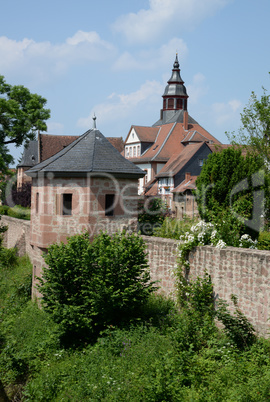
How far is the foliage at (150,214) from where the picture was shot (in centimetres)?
1828

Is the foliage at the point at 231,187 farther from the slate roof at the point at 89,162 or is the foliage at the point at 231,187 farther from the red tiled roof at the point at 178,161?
the red tiled roof at the point at 178,161

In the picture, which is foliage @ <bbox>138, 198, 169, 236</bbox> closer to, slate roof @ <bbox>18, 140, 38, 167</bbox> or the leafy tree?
the leafy tree

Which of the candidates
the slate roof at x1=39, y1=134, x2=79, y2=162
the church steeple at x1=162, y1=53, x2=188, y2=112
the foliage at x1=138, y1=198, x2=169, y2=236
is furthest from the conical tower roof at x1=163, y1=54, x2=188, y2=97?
the foliage at x1=138, y1=198, x2=169, y2=236

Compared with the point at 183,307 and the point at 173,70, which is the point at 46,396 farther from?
the point at 173,70

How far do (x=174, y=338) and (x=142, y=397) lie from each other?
1922 millimetres

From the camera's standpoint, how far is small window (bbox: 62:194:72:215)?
50.0 ft

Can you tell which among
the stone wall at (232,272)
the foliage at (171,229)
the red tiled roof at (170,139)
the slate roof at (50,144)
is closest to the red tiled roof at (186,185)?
the red tiled roof at (170,139)

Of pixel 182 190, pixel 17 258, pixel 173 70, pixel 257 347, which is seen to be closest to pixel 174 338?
pixel 257 347

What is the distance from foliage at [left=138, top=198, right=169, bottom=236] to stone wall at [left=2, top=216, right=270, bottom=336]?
153 inches

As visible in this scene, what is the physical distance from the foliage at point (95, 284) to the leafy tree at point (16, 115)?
20.6 meters

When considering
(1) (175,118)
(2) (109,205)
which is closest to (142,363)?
(2) (109,205)

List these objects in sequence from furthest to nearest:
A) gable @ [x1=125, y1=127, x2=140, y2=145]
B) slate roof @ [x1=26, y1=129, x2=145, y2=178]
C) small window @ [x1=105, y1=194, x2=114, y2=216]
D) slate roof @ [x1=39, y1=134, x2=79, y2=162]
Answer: gable @ [x1=125, y1=127, x2=140, y2=145] < slate roof @ [x1=39, y1=134, x2=79, y2=162] < small window @ [x1=105, y1=194, x2=114, y2=216] < slate roof @ [x1=26, y1=129, x2=145, y2=178]

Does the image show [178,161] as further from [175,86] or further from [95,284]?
[95,284]

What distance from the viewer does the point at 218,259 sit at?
1172 centimetres
